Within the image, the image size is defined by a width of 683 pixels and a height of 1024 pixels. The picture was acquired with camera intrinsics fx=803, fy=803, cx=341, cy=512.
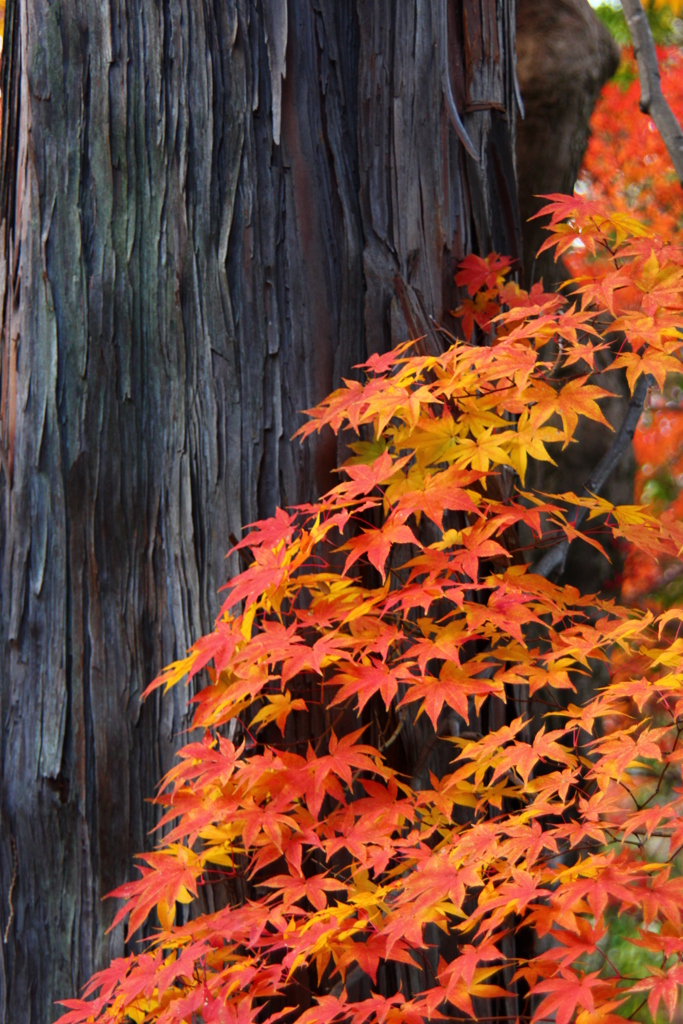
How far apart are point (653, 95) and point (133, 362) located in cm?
142

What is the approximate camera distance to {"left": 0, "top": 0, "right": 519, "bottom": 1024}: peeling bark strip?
1794mm

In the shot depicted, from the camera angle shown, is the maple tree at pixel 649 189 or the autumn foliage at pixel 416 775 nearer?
the autumn foliage at pixel 416 775

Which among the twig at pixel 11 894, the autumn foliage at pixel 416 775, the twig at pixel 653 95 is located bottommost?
the twig at pixel 11 894

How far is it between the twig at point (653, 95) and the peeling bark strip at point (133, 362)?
0.76 m

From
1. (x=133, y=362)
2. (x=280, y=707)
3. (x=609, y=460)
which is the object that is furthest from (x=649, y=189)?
(x=280, y=707)

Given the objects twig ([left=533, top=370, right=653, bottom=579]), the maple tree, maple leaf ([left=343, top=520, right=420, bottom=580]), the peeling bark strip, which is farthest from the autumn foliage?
the maple tree

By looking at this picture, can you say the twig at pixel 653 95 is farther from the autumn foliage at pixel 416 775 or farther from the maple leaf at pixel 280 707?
the maple leaf at pixel 280 707

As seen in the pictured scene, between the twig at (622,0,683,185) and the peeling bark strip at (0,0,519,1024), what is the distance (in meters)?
0.76

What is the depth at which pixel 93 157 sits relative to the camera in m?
1.85

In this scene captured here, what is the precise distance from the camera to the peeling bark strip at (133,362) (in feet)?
5.89

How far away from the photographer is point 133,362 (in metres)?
1.85

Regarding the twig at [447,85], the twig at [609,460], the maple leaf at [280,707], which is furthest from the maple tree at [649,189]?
the maple leaf at [280,707]

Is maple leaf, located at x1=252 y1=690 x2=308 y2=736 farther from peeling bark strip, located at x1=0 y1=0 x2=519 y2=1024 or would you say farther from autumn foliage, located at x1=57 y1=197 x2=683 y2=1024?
peeling bark strip, located at x1=0 y1=0 x2=519 y2=1024

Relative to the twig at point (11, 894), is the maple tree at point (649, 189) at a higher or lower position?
higher
